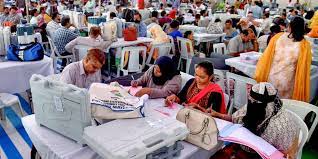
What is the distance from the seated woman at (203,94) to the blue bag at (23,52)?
6.57 feet

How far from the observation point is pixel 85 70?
110 inches

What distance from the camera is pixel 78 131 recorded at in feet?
5.87

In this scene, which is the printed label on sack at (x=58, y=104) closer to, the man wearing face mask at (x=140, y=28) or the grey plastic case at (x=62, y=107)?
the grey plastic case at (x=62, y=107)

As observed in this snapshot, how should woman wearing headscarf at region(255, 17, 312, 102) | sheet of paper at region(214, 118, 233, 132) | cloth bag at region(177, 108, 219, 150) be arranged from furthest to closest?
1. woman wearing headscarf at region(255, 17, 312, 102)
2. sheet of paper at region(214, 118, 233, 132)
3. cloth bag at region(177, 108, 219, 150)

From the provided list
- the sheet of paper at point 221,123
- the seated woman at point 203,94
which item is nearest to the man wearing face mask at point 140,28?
the seated woman at point 203,94

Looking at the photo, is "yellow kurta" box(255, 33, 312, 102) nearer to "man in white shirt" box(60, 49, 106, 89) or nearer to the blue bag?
"man in white shirt" box(60, 49, 106, 89)

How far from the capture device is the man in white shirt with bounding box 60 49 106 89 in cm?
265

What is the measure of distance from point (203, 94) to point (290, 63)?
116 centimetres

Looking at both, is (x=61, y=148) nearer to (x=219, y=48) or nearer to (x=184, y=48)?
(x=219, y=48)

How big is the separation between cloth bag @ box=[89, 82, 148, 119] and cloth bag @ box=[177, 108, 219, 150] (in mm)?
310

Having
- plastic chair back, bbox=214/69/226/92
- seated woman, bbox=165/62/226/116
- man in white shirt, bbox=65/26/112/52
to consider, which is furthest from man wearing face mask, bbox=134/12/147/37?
seated woman, bbox=165/62/226/116

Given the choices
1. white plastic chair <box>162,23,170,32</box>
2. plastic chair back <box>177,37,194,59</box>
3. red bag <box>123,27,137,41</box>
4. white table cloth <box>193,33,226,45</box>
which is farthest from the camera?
white plastic chair <box>162,23,170,32</box>

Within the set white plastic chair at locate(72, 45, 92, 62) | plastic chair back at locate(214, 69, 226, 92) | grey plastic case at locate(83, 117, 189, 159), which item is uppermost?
white plastic chair at locate(72, 45, 92, 62)

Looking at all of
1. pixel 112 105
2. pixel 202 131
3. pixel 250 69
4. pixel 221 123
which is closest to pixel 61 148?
pixel 112 105
